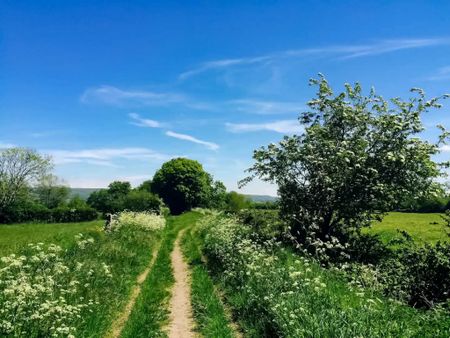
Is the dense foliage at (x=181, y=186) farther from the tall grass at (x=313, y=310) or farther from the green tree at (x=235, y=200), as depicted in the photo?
the tall grass at (x=313, y=310)

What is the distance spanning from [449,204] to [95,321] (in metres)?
53.0

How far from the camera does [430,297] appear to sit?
1370 centimetres

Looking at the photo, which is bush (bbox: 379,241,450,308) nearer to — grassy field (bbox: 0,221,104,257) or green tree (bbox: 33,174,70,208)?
A: grassy field (bbox: 0,221,104,257)

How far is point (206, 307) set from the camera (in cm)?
1263

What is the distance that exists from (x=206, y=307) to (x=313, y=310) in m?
4.51

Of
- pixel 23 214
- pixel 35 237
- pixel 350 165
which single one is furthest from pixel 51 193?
pixel 350 165

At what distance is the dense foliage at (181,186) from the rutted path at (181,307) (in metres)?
71.2

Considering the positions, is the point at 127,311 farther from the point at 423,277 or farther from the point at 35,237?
the point at 35,237

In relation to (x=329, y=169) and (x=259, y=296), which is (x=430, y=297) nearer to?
(x=259, y=296)

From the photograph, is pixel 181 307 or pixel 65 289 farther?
pixel 181 307

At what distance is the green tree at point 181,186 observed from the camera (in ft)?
302

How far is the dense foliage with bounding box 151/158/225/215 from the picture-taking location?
92.1 m

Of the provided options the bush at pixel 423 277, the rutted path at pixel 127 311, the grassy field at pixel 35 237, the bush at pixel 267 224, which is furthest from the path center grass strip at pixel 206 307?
the grassy field at pixel 35 237

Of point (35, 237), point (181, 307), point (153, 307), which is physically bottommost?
point (181, 307)
